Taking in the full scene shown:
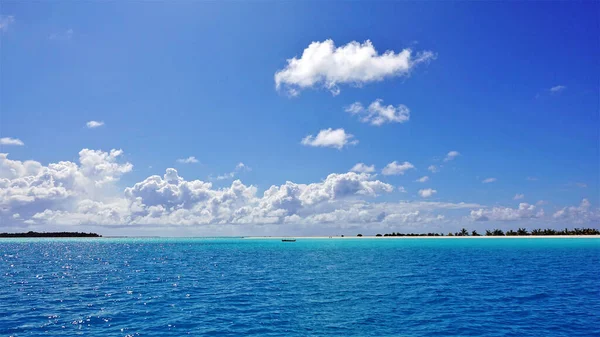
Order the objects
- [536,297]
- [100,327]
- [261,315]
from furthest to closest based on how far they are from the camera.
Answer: [536,297] < [261,315] < [100,327]

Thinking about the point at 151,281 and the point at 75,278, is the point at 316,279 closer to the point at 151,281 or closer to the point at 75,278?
the point at 151,281

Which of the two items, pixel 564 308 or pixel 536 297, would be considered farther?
pixel 536 297

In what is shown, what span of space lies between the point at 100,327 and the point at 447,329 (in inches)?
1133

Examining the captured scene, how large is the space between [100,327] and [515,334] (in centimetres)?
3352

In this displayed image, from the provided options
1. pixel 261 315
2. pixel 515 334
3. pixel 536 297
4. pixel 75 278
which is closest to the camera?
pixel 515 334

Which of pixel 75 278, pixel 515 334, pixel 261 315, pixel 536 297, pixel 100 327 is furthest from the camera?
pixel 75 278

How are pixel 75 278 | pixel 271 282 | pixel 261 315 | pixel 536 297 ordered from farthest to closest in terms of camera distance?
pixel 75 278 < pixel 271 282 < pixel 536 297 < pixel 261 315

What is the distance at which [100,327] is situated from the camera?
2997cm

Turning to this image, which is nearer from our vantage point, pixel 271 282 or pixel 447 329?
pixel 447 329

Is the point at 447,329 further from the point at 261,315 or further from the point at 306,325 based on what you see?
the point at 261,315

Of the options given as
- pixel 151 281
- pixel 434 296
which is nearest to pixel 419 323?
pixel 434 296

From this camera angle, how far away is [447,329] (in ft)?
94.9

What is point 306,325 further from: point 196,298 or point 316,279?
point 316,279

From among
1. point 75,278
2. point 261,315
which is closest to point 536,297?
point 261,315
